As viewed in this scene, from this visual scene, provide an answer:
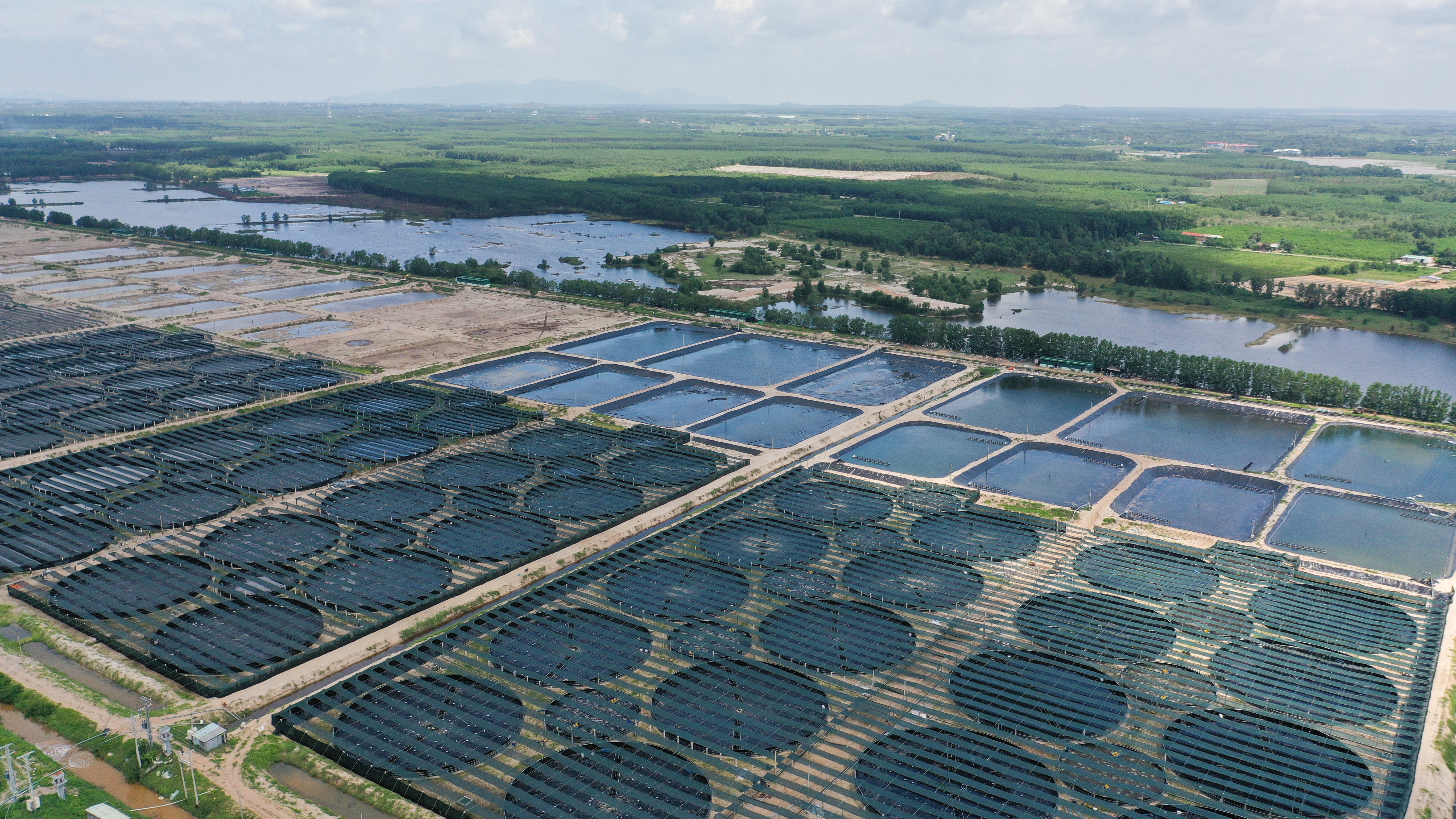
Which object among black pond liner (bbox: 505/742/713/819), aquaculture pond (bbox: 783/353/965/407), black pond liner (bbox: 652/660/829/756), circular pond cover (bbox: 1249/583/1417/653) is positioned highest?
aquaculture pond (bbox: 783/353/965/407)

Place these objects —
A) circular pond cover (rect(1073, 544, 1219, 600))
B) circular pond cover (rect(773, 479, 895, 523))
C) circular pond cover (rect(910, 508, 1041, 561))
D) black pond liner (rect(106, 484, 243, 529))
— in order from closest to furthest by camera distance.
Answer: circular pond cover (rect(1073, 544, 1219, 600)), circular pond cover (rect(910, 508, 1041, 561)), black pond liner (rect(106, 484, 243, 529)), circular pond cover (rect(773, 479, 895, 523))

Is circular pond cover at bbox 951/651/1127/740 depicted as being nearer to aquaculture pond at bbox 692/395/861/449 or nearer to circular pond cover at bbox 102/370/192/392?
aquaculture pond at bbox 692/395/861/449

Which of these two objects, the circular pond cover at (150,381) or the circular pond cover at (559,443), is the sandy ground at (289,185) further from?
the circular pond cover at (559,443)

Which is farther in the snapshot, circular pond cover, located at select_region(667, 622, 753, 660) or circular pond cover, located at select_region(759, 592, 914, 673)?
circular pond cover, located at select_region(667, 622, 753, 660)

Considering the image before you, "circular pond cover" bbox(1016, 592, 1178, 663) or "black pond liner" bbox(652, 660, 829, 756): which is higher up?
"circular pond cover" bbox(1016, 592, 1178, 663)

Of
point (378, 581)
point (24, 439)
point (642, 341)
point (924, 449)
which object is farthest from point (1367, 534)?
point (24, 439)

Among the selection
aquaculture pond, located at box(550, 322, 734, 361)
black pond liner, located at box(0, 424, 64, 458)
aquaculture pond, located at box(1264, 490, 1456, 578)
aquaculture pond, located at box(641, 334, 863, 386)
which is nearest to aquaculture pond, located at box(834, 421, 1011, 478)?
aquaculture pond, located at box(641, 334, 863, 386)

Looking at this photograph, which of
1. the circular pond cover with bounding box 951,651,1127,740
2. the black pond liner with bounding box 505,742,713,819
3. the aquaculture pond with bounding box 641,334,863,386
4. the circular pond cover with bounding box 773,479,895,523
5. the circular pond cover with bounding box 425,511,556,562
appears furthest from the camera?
the aquaculture pond with bounding box 641,334,863,386
